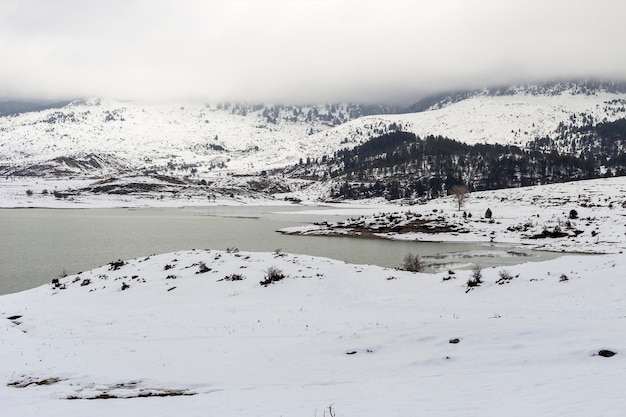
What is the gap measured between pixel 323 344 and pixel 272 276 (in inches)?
499

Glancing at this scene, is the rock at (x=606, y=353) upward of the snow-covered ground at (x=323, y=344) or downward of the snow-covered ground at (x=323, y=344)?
upward

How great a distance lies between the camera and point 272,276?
29.8 meters

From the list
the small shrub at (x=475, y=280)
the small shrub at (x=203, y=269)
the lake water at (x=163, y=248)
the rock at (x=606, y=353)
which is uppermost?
the rock at (x=606, y=353)

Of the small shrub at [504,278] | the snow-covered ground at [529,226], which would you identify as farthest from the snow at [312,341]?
the snow-covered ground at [529,226]

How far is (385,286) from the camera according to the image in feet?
96.0

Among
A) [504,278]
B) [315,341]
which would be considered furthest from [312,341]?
[504,278]

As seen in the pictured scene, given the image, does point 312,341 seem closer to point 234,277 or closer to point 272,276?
point 272,276

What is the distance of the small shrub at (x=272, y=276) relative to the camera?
2932 cm

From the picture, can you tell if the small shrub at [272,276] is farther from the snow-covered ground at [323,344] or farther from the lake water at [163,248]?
the lake water at [163,248]

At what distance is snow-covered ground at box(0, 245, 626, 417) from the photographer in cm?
1112

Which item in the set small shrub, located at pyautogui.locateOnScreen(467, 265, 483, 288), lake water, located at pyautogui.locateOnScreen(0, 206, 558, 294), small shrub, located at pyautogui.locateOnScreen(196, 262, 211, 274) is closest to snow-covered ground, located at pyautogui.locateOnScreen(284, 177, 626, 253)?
lake water, located at pyautogui.locateOnScreen(0, 206, 558, 294)

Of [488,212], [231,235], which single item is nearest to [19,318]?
[231,235]

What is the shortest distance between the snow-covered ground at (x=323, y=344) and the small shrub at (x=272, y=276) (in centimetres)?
55

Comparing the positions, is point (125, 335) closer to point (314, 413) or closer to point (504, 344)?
point (314, 413)
